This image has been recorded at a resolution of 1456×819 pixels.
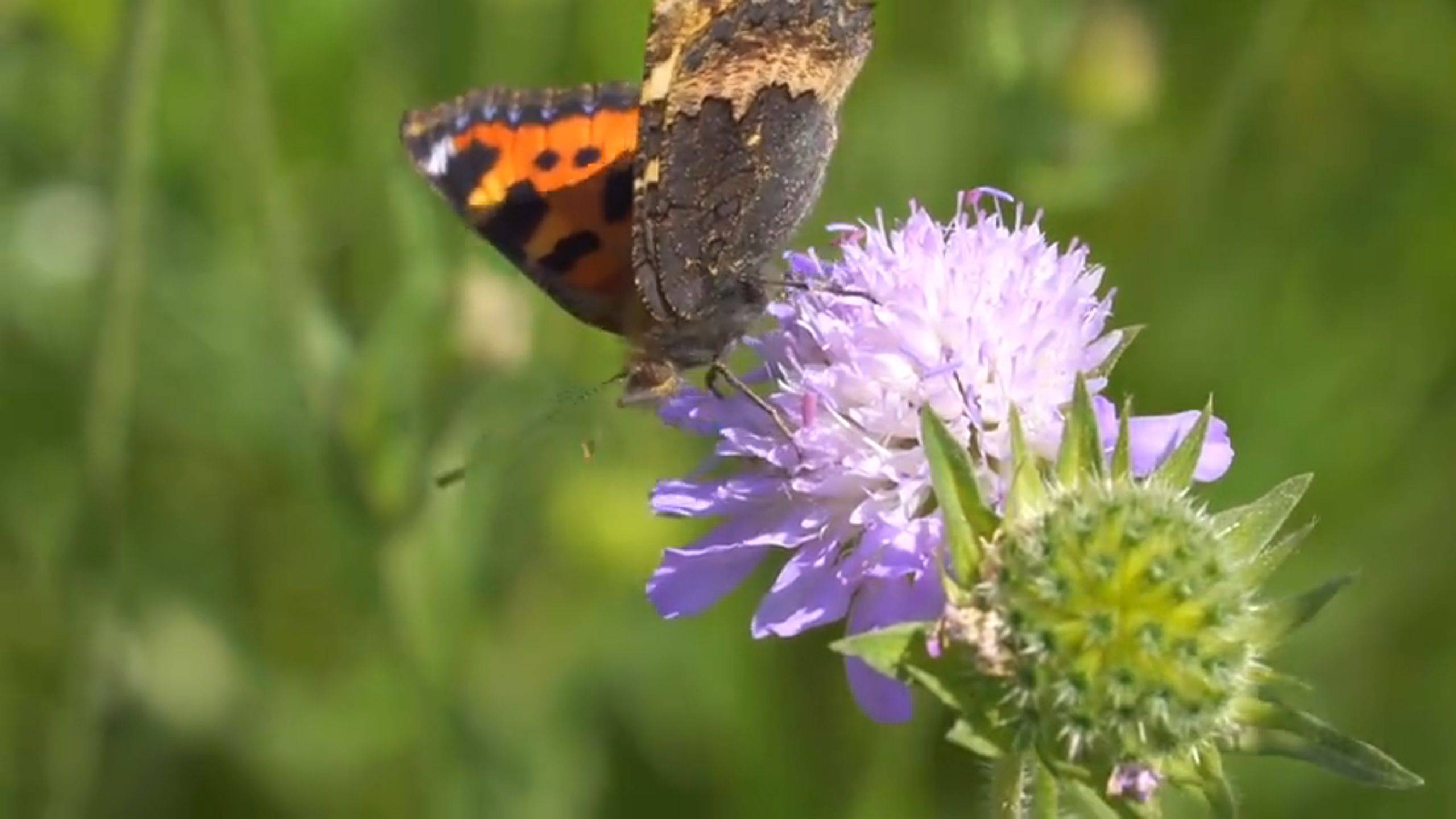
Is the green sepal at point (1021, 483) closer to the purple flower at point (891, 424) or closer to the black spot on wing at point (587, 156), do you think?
the purple flower at point (891, 424)

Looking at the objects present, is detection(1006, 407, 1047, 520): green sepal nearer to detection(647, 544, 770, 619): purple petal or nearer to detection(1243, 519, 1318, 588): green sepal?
detection(1243, 519, 1318, 588): green sepal

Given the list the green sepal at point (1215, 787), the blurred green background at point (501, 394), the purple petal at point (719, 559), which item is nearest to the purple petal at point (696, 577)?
the purple petal at point (719, 559)

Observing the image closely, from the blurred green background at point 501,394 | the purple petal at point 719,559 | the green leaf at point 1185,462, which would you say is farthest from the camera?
the blurred green background at point 501,394

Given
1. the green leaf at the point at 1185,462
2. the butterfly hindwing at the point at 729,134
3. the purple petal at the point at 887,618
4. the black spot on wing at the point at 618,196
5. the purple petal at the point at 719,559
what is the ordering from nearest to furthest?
the green leaf at the point at 1185,462, the purple petal at the point at 887,618, the purple petal at the point at 719,559, the butterfly hindwing at the point at 729,134, the black spot on wing at the point at 618,196

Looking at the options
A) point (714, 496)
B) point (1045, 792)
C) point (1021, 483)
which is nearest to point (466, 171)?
point (714, 496)

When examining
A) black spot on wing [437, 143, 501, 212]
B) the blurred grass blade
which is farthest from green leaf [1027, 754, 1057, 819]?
the blurred grass blade

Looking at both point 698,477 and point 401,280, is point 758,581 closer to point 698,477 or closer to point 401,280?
point 401,280

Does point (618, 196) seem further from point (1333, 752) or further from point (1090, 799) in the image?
point (1333, 752)
